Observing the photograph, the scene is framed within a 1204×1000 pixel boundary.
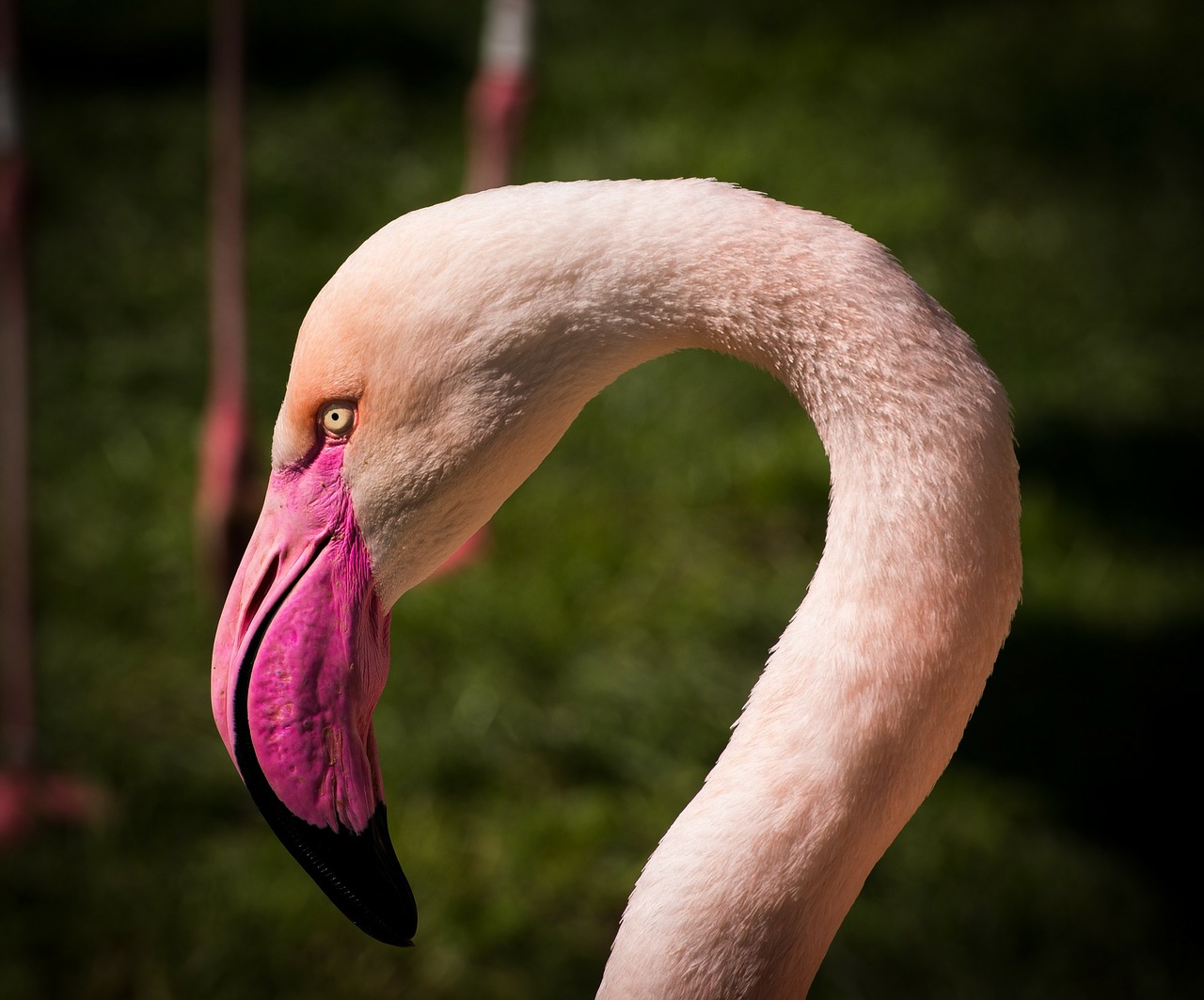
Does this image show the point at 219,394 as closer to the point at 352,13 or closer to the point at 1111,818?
the point at 1111,818

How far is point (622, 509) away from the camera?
3666 mm

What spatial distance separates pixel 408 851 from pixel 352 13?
13.3 feet

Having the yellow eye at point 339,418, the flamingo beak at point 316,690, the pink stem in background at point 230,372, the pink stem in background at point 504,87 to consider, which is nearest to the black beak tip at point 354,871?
the flamingo beak at point 316,690

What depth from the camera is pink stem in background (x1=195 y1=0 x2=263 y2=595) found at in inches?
127

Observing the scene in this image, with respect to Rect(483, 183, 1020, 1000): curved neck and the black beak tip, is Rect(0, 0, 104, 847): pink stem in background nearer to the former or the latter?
the black beak tip

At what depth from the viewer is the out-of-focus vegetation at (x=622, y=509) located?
2.58 m

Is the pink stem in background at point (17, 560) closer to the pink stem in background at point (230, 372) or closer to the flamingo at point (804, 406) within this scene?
the pink stem in background at point (230, 372)

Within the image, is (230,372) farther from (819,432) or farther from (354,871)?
(819,432)

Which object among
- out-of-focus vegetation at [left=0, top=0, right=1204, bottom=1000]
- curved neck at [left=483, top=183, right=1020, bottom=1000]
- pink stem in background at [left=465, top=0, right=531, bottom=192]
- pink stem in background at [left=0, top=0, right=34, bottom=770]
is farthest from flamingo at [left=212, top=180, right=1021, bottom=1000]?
pink stem in background at [left=465, top=0, right=531, bottom=192]

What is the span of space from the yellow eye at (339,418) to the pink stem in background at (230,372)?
6.95 feet

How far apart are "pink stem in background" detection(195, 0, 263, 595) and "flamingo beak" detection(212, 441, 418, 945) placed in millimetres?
2036

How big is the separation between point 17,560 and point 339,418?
1.92 m

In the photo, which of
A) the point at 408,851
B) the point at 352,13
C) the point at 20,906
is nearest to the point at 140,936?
the point at 20,906

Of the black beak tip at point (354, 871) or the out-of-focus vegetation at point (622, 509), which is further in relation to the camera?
the out-of-focus vegetation at point (622, 509)
